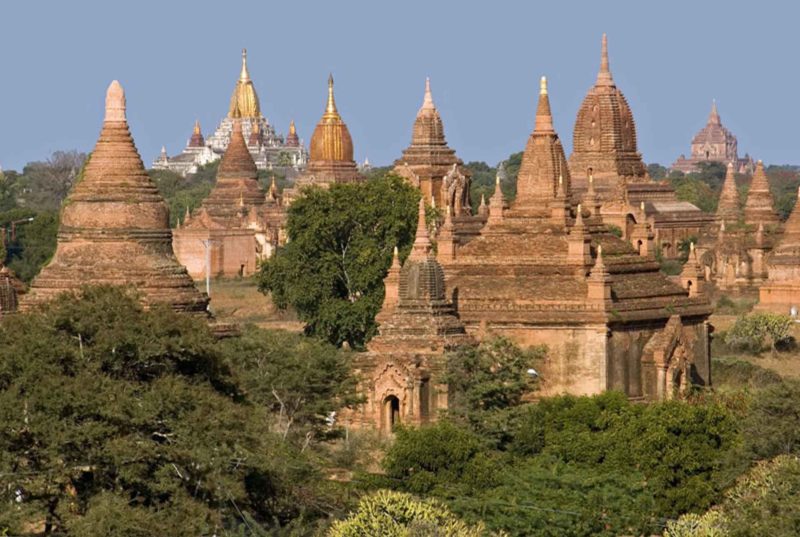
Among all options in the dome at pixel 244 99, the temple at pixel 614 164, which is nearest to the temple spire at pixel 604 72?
the temple at pixel 614 164

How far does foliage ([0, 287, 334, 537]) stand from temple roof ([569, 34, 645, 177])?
144 feet

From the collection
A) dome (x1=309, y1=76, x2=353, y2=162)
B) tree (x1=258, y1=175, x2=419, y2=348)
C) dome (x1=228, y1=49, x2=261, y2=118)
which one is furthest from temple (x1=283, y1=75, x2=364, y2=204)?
dome (x1=228, y1=49, x2=261, y2=118)

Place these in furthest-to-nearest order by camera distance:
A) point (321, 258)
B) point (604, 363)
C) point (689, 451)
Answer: point (321, 258) → point (604, 363) → point (689, 451)

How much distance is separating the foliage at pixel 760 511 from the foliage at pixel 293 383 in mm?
7331

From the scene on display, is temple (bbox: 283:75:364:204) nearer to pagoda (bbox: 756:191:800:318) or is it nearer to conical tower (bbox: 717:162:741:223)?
conical tower (bbox: 717:162:741:223)

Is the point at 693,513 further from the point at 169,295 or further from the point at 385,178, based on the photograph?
the point at 385,178

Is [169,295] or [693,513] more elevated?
[169,295]

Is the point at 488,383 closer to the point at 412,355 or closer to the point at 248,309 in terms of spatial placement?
the point at 412,355

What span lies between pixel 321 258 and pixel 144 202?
14.6m

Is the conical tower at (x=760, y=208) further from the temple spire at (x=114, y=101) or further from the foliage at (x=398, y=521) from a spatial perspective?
the foliage at (x=398, y=521)

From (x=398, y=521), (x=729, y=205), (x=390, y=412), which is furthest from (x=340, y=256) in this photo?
(x=398, y=521)

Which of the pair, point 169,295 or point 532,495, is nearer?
point 532,495

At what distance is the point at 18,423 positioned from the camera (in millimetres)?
35375

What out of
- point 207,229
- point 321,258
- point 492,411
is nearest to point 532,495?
point 492,411
